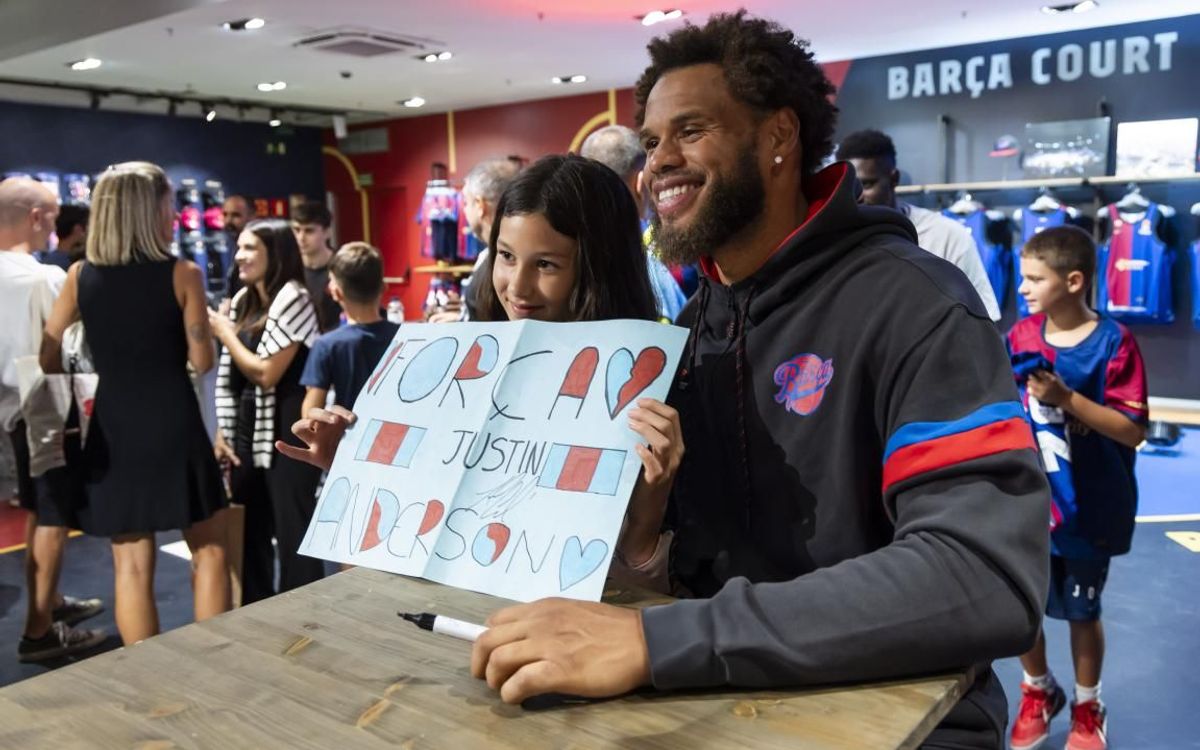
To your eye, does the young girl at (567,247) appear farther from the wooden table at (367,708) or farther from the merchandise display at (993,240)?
the merchandise display at (993,240)

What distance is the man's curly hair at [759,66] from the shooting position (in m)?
1.28

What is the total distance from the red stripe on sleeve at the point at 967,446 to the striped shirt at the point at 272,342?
8.64ft

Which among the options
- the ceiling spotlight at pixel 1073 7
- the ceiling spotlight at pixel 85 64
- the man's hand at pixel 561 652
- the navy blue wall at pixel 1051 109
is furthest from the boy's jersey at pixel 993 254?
the ceiling spotlight at pixel 85 64

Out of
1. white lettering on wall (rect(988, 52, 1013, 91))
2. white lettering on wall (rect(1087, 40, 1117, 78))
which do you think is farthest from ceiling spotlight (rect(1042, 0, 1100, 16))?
white lettering on wall (rect(988, 52, 1013, 91))

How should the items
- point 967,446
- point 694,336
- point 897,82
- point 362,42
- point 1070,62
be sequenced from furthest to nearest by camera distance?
point 897,82
point 362,42
point 1070,62
point 694,336
point 967,446

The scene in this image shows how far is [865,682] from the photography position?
863 millimetres

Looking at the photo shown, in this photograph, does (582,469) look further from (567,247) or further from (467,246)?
(467,246)

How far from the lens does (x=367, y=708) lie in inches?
33.3

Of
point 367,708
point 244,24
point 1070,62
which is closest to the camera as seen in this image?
point 367,708

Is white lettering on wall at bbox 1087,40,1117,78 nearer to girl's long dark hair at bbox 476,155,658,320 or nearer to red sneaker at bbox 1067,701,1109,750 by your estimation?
red sneaker at bbox 1067,701,1109,750

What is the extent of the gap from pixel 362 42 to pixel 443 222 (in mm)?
2849

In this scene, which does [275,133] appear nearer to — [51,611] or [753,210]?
[51,611]

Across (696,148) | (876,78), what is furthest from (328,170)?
(696,148)

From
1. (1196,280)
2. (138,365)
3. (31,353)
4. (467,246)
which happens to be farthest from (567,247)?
→ (467,246)
